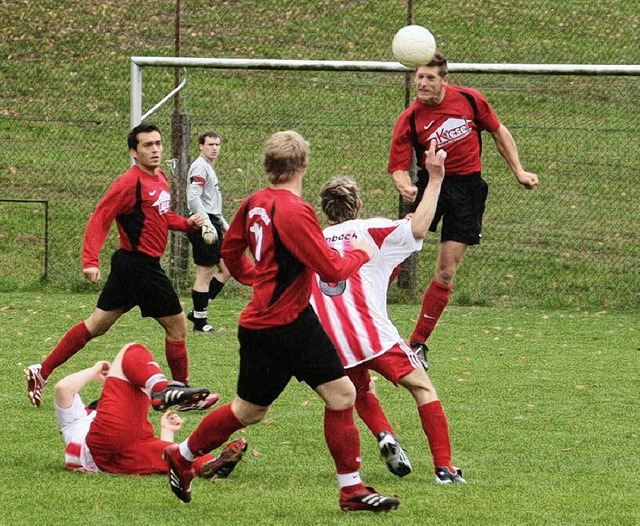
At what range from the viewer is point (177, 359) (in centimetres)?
796

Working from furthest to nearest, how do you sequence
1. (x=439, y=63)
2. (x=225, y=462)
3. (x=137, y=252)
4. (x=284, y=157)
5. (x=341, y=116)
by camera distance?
(x=341, y=116) < (x=439, y=63) < (x=137, y=252) < (x=225, y=462) < (x=284, y=157)

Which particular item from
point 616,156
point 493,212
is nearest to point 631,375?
point 493,212

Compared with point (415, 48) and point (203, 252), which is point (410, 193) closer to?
point (415, 48)

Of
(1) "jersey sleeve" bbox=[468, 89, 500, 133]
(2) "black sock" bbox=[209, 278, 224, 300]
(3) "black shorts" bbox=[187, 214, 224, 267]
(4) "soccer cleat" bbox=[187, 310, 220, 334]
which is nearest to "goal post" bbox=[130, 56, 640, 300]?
(3) "black shorts" bbox=[187, 214, 224, 267]

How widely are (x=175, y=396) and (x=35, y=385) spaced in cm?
205

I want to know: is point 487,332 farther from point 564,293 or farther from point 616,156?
point 616,156

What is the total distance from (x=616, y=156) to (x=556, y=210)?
53.2 inches

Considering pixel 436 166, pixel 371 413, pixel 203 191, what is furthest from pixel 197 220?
pixel 203 191

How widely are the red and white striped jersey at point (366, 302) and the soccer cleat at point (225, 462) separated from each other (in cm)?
68

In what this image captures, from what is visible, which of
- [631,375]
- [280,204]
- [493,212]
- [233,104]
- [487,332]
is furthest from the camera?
[233,104]

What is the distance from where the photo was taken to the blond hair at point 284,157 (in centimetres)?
511

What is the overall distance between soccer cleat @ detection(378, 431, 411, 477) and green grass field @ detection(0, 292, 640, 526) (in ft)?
0.22

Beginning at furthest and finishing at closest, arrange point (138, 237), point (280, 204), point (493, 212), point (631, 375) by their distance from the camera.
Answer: point (493, 212), point (631, 375), point (138, 237), point (280, 204)

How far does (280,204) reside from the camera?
507 cm
